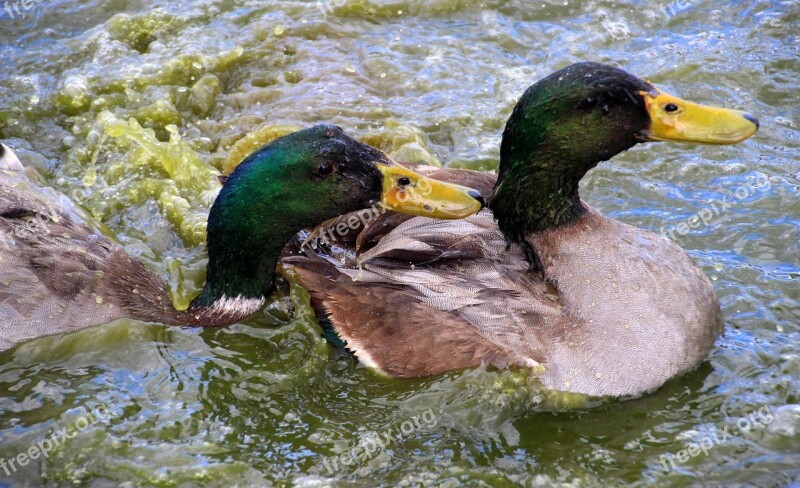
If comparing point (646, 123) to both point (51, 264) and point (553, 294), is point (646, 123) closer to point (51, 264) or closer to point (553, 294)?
point (553, 294)

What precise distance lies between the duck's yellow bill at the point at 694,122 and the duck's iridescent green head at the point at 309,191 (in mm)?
956

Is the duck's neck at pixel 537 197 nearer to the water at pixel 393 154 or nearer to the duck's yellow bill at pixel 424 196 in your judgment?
the duck's yellow bill at pixel 424 196

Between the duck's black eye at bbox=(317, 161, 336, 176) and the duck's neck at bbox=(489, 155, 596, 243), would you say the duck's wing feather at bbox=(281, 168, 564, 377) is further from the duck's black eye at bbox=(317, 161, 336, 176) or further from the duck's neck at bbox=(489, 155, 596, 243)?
the duck's black eye at bbox=(317, 161, 336, 176)

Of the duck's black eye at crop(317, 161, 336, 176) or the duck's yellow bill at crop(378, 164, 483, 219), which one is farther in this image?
the duck's black eye at crop(317, 161, 336, 176)

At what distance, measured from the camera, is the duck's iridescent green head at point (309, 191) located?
4.60 m

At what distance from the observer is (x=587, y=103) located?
4.50 m

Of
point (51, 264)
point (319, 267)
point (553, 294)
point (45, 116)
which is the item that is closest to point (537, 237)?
point (553, 294)

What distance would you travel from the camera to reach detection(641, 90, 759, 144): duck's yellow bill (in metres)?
4.48

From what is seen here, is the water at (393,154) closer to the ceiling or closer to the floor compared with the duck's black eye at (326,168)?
closer to the floor

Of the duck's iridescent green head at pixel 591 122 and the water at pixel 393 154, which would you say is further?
the duck's iridescent green head at pixel 591 122

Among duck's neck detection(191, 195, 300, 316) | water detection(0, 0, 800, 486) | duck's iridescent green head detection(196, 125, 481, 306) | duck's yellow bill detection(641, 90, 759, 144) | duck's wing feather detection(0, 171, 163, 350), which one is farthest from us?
duck's neck detection(191, 195, 300, 316)

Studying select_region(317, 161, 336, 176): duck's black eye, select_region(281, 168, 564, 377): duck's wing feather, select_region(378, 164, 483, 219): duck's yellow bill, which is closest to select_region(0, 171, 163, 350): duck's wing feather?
select_region(281, 168, 564, 377): duck's wing feather

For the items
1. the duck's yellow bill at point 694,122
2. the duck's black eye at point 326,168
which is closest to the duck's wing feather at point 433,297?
the duck's black eye at point 326,168

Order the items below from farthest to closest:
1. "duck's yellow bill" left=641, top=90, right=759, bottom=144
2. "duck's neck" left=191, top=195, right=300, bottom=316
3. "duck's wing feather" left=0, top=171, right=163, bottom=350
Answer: "duck's neck" left=191, top=195, right=300, bottom=316
"duck's wing feather" left=0, top=171, right=163, bottom=350
"duck's yellow bill" left=641, top=90, right=759, bottom=144
